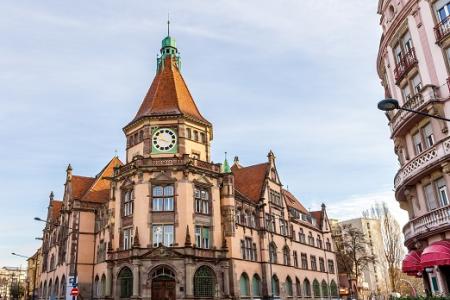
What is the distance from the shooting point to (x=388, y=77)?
2680 cm

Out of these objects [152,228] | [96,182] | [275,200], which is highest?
[96,182]

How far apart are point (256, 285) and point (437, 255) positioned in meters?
28.0

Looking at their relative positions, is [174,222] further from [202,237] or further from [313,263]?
[313,263]

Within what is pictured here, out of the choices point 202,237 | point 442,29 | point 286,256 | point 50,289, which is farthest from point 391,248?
point 50,289

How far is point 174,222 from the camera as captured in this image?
3725 centimetres

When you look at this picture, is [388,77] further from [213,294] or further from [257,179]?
[257,179]

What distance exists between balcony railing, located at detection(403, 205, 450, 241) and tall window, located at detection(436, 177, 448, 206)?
1031 mm

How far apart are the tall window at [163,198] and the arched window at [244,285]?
34.9 ft

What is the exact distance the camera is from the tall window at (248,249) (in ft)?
140

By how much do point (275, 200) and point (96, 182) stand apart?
2313 centimetres

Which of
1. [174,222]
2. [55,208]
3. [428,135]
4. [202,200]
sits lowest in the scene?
[174,222]

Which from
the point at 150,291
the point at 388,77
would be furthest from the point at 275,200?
the point at 388,77

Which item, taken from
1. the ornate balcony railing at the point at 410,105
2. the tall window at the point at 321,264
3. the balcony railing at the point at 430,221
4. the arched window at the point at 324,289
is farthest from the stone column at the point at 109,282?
the tall window at the point at 321,264

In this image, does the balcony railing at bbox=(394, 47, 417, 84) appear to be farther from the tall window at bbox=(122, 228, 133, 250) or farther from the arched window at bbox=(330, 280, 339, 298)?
the arched window at bbox=(330, 280, 339, 298)
